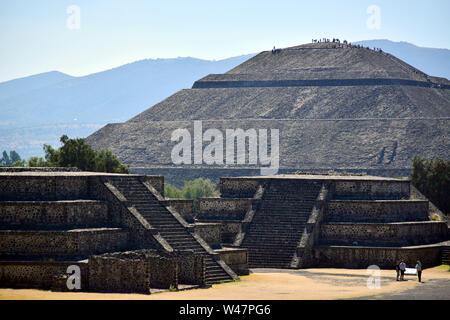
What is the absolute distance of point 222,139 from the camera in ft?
505

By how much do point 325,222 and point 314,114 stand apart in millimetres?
107460

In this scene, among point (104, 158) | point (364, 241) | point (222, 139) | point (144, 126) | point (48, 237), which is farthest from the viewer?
point (144, 126)

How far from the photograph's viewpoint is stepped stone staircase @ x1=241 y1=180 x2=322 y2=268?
56250 millimetres

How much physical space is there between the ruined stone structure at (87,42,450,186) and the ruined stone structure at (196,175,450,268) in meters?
76.9

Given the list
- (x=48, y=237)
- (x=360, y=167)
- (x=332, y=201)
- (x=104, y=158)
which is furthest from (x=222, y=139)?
(x=48, y=237)

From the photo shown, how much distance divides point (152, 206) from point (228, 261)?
4.61 meters

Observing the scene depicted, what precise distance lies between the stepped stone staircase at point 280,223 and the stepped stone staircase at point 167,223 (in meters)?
7.22

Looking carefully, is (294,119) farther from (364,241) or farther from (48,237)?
(48,237)

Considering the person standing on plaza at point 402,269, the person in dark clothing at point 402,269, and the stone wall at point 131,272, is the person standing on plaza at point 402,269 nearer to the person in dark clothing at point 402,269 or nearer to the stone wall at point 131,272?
the person in dark clothing at point 402,269

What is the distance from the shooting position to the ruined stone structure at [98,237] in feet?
143

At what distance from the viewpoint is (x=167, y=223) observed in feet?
163

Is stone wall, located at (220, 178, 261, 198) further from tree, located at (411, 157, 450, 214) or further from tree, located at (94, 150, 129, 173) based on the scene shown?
tree, located at (411, 157, 450, 214)

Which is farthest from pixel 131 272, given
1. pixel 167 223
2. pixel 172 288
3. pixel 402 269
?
pixel 402 269

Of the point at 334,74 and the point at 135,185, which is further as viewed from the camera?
the point at 334,74
